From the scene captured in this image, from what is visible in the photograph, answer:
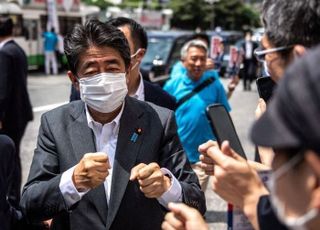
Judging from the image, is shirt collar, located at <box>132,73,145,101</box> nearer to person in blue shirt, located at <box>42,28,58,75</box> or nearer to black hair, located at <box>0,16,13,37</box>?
black hair, located at <box>0,16,13,37</box>

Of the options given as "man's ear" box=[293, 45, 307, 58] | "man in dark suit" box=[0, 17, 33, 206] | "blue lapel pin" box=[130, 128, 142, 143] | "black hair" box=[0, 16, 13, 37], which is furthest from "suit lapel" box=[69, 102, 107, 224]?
"black hair" box=[0, 16, 13, 37]

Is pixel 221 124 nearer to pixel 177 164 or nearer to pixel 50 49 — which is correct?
pixel 177 164

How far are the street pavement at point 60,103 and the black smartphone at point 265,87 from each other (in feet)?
3.47

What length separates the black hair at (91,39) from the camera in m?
2.19

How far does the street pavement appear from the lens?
5.56m

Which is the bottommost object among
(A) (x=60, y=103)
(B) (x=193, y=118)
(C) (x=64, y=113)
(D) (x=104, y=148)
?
(A) (x=60, y=103)

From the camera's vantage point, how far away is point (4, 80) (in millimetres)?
4660

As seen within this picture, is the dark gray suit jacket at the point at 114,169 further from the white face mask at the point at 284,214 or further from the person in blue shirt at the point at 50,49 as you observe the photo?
the person in blue shirt at the point at 50,49

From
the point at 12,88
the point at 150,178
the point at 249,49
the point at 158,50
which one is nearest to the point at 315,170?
the point at 150,178

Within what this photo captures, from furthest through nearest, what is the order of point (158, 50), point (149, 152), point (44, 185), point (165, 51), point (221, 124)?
point (158, 50), point (165, 51), point (149, 152), point (44, 185), point (221, 124)

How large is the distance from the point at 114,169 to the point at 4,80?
2.82 m

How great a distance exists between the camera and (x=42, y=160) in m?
2.16

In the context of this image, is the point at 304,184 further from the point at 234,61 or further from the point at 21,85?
the point at 234,61

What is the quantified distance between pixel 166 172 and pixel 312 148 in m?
1.09
